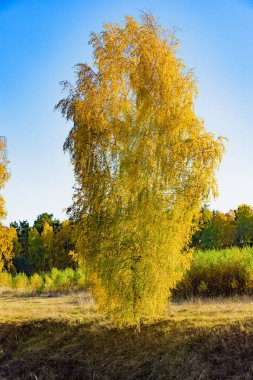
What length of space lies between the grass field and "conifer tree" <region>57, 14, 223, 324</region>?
0.79 m

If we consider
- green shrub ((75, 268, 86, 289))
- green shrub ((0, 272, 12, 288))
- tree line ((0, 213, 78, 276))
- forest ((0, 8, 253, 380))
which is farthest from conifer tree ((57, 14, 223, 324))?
tree line ((0, 213, 78, 276))

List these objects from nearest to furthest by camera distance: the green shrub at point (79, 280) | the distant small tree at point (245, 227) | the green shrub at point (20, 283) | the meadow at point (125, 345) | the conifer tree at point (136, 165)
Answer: the meadow at point (125, 345)
the conifer tree at point (136, 165)
the green shrub at point (79, 280)
the green shrub at point (20, 283)
the distant small tree at point (245, 227)

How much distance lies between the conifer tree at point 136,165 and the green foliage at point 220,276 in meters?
9.27

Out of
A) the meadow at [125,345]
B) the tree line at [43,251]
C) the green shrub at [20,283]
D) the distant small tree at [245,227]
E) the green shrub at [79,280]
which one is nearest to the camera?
the meadow at [125,345]

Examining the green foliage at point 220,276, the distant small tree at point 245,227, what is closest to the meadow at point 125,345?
the green foliage at point 220,276

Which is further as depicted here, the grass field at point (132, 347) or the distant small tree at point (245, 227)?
the distant small tree at point (245, 227)

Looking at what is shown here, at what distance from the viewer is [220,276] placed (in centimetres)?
2106

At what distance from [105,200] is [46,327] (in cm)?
502

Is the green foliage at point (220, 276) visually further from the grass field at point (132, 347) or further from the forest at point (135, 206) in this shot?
the forest at point (135, 206)

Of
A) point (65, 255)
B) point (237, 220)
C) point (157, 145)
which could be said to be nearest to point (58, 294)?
point (157, 145)

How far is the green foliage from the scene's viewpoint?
66.0 feet

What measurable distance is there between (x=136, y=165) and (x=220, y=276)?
11495 millimetres

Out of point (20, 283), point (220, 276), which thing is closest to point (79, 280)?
point (20, 283)

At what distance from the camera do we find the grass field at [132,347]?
9.90 m
